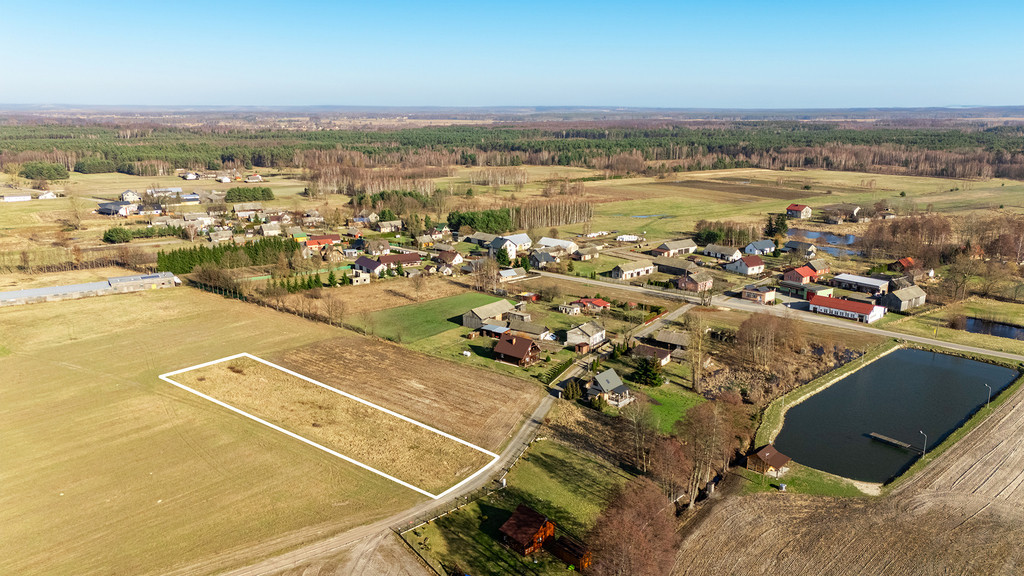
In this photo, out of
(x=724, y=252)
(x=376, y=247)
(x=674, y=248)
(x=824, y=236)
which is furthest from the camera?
(x=824, y=236)

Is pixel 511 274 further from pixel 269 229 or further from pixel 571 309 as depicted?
pixel 269 229

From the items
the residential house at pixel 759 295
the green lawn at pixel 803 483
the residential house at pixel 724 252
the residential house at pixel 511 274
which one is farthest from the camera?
the residential house at pixel 724 252

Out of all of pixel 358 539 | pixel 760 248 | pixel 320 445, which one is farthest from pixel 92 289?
→ pixel 760 248

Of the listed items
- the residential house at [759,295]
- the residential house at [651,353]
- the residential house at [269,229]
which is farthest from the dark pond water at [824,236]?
the residential house at [269,229]

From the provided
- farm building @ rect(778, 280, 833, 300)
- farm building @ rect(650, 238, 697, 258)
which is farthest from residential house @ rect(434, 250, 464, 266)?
farm building @ rect(778, 280, 833, 300)

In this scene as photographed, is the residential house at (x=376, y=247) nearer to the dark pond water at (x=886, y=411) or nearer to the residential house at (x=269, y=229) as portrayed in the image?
the residential house at (x=269, y=229)

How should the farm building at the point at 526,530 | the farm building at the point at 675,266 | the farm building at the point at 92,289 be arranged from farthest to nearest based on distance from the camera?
the farm building at the point at 675,266 → the farm building at the point at 92,289 → the farm building at the point at 526,530

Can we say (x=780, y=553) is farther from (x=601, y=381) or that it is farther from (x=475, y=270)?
(x=475, y=270)

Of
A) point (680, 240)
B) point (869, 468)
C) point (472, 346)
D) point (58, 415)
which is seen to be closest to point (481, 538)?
point (869, 468)
